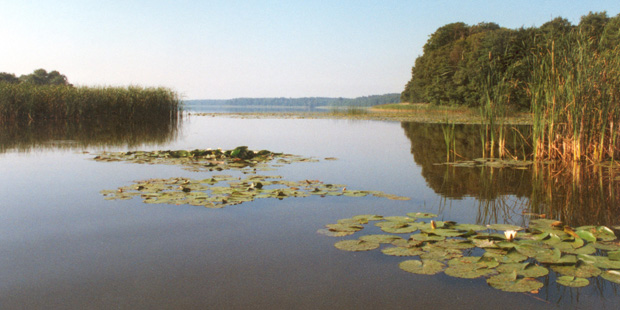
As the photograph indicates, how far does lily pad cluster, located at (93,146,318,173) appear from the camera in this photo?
776 cm

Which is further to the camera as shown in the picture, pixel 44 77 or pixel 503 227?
pixel 44 77

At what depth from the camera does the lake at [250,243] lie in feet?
8.48

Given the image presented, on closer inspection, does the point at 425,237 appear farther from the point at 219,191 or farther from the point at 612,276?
the point at 219,191

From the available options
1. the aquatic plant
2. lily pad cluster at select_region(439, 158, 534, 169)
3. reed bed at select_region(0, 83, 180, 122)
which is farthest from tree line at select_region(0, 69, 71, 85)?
lily pad cluster at select_region(439, 158, 534, 169)

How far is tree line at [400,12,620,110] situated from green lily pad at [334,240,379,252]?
5.24 meters

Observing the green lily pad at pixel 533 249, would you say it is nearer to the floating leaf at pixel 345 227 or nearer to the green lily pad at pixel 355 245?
the green lily pad at pixel 355 245

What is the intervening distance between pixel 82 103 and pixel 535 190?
20574 millimetres

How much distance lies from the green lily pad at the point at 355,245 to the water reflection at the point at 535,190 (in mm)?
1411

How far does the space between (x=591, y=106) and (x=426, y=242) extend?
18.2 ft

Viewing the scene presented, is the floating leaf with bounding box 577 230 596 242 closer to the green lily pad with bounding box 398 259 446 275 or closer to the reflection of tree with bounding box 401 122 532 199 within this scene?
the green lily pad with bounding box 398 259 446 275

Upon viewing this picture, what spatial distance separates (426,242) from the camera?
3.49 m

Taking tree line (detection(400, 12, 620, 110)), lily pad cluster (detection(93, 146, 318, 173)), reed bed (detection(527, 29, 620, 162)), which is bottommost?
lily pad cluster (detection(93, 146, 318, 173))

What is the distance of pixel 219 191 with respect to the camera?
545cm

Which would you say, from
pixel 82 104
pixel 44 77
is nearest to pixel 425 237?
pixel 82 104
